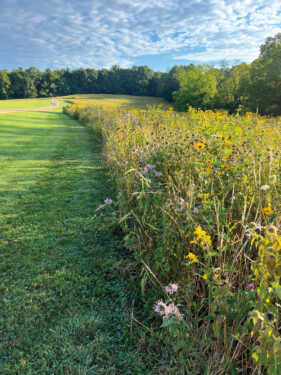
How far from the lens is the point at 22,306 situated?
2.06 metres

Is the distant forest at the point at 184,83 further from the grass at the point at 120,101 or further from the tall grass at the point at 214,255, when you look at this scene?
the grass at the point at 120,101

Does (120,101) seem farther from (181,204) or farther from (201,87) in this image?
(181,204)

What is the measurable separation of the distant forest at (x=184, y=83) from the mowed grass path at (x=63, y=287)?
14.8ft

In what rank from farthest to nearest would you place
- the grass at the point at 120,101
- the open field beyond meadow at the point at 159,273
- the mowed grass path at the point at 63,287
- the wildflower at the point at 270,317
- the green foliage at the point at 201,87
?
1. the green foliage at the point at 201,87
2. the grass at the point at 120,101
3. the mowed grass path at the point at 63,287
4. the open field beyond meadow at the point at 159,273
5. the wildflower at the point at 270,317

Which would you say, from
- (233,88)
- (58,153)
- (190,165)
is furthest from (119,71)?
(190,165)

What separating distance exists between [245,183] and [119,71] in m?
87.4

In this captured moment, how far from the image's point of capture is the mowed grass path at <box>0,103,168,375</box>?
1.66 m

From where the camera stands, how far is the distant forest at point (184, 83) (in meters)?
24.8

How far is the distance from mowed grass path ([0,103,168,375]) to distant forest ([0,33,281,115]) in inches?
178

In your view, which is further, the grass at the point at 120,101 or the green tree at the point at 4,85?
the green tree at the point at 4,85

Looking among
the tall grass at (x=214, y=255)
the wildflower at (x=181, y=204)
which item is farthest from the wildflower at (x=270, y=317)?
the wildflower at (x=181, y=204)

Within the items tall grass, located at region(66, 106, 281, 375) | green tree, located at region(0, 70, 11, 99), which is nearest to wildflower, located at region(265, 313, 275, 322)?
tall grass, located at region(66, 106, 281, 375)

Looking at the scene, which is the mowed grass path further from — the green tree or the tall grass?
the green tree

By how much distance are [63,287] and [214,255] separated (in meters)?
1.49
